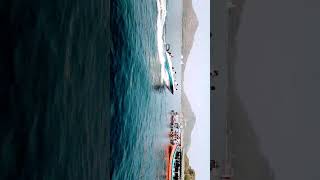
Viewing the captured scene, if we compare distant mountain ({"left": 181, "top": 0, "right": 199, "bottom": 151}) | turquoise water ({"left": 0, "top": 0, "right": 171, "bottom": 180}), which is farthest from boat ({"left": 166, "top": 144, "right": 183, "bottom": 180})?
turquoise water ({"left": 0, "top": 0, "right": 171, "bottom": 180})

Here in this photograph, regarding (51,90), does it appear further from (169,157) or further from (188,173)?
(188,173)

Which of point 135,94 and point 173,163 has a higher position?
point 135,94

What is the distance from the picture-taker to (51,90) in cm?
77

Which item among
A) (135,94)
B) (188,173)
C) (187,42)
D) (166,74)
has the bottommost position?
(188,173)

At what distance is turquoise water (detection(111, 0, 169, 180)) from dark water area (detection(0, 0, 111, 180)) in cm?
40

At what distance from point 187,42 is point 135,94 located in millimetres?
3144

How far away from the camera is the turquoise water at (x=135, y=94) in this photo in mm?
1622

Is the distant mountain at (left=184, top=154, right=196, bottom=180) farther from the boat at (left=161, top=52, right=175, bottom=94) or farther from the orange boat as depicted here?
the boat at (left=161, top=52, right=175, bottom=94)

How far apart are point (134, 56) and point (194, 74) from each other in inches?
114

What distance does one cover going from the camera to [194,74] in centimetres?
490

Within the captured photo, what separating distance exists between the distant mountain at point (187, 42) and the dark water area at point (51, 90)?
12.4 ft

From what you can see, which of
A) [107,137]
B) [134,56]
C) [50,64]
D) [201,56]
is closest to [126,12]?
[134,56]

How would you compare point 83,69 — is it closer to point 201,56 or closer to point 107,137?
point 107,137

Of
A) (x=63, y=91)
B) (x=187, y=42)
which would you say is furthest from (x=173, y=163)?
(x=63, y=91)
